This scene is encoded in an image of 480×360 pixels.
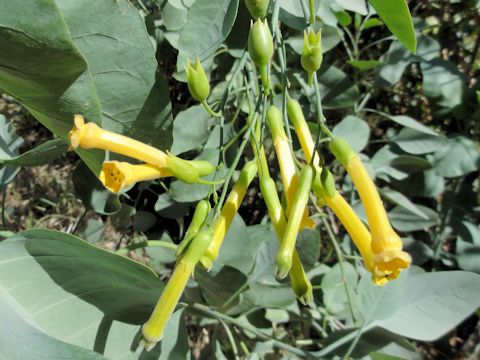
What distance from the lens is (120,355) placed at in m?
0.80

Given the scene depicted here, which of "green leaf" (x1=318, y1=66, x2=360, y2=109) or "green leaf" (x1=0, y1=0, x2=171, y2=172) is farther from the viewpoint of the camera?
"green leaf" (x1=318, y1=66, x2=360, y2=109)

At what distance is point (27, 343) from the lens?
0.62m

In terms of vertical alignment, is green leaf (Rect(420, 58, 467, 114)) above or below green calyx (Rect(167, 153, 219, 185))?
below

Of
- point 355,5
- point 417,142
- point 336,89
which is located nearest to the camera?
point 355,5

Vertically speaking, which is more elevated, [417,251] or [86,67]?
[86,67]

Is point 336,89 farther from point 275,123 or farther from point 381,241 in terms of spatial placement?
point 381,241

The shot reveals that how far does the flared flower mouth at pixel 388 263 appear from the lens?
2.07 ft

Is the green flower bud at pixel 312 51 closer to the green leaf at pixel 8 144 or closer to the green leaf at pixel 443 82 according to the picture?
the green leaf at pixel 8 144

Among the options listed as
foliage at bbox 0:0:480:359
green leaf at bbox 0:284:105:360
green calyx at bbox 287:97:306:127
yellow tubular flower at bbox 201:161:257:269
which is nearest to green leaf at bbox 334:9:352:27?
foliage at bbox 0:0:480:359

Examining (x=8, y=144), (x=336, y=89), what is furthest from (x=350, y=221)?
(x=8, y=144)

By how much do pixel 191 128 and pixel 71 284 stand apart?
344 millimetres

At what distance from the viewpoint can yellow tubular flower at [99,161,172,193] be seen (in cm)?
63

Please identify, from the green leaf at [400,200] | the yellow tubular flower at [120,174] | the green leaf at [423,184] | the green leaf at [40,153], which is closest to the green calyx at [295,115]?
the yellow tubular flower at [120,174]

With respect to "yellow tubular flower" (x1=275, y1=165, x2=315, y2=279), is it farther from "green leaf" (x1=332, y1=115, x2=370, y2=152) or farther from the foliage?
"green leaf" (x1=332, y1=115, x2=370, y2=152)
